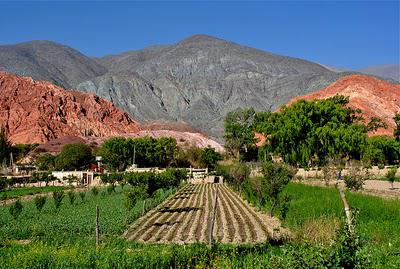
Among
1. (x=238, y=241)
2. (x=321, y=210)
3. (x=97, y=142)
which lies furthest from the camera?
(x=97, y=142)

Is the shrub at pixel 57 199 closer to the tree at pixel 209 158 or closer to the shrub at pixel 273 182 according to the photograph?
the shrub at pixel 273 182

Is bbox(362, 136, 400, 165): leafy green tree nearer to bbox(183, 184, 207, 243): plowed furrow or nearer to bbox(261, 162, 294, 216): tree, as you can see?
bbox(261, 162, 294, 216): tree

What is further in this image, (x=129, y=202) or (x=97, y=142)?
(x=97, y=142)

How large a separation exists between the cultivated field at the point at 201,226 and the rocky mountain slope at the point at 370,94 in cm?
8933

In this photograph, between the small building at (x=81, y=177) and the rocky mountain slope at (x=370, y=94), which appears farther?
the rocky mountain slope at (x=370, y=94)

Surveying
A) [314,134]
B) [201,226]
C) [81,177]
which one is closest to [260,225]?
[201,226]

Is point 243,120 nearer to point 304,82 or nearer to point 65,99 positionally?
point 65,99

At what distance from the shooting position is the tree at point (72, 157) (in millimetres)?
91000

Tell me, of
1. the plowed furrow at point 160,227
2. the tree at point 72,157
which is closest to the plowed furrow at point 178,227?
the plowed furrow at point 160,227

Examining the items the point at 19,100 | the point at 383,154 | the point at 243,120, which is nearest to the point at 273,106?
the point at 243,120

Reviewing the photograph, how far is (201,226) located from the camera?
76.7 ft

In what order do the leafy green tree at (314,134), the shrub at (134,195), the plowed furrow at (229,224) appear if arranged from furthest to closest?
the leafy green tree at (314,134), the shrub at (134,195), the plowed furrow at (229,224)

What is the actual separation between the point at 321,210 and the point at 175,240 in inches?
279

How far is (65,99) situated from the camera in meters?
142
